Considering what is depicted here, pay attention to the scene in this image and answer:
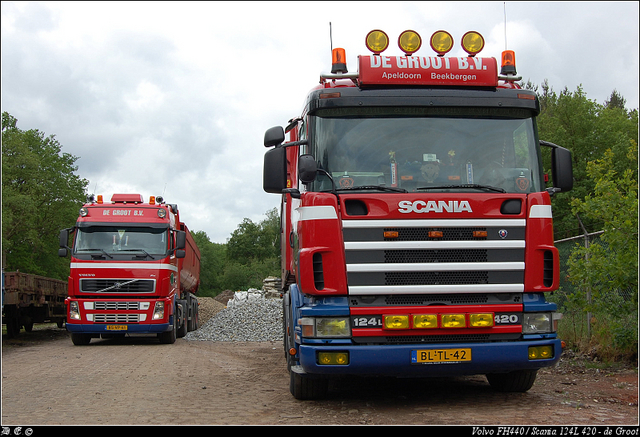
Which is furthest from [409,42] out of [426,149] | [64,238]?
[64,238]

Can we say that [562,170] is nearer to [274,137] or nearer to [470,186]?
[470,186]

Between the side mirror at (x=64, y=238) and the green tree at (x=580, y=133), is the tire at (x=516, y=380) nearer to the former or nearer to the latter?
the side mirror at (x=64, y=238)

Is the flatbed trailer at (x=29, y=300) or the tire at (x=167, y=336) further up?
the flatbed trailer at (x=29, y=300)

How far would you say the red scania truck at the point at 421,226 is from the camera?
5.75 metres

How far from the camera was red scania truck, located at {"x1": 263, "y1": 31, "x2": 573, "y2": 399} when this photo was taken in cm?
575

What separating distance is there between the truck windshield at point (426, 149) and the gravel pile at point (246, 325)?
41.4 feet

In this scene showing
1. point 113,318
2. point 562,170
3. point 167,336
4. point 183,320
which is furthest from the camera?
point 183,320

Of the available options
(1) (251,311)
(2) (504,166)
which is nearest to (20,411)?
(2) (504,166)

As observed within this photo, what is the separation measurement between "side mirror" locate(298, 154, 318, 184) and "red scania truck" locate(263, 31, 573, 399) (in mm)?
15

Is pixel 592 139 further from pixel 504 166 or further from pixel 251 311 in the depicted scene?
pixel 504 166

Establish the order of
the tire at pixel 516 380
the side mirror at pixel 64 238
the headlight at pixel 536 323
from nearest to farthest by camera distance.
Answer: the headlight at pixel 536 323, the tire at pixel 516 380, the side mirror at pixel 64 238

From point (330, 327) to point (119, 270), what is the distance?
10.2 m

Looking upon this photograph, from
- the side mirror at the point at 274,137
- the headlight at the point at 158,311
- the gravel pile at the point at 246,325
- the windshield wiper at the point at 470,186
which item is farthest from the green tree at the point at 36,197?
the windshield wiper at the point at 470,186

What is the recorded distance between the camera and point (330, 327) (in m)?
5.74
